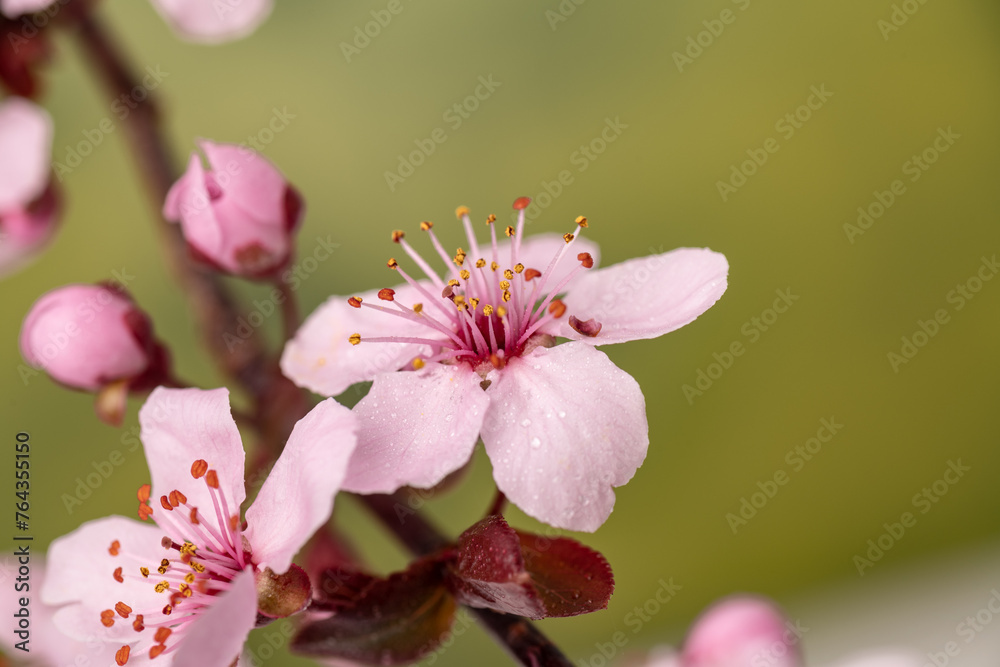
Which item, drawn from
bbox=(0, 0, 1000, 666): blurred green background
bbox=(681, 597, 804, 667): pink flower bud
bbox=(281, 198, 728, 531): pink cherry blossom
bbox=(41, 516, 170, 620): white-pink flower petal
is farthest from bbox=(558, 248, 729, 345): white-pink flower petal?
bbox=(0, 0, 1000, 666): blurred green background

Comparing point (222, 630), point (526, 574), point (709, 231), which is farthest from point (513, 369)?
point (709, 231)

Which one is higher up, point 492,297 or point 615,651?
point 492,297

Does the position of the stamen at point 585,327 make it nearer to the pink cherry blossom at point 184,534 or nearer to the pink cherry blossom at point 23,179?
the pink cherry blossom at point 184,534

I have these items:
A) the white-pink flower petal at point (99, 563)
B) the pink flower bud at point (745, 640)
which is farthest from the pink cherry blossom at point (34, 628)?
the pink flower bud at point (745, 640)

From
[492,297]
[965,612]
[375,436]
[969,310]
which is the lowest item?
[375,436]

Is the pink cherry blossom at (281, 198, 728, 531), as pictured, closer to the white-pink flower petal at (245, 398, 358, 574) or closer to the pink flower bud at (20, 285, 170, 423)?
the white-pink flower petal at (245, 398, 358, 574)

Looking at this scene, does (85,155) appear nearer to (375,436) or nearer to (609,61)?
(609,61)

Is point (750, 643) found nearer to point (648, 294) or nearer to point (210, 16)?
point (648, 294)

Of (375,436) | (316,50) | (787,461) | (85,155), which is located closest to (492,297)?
(375,436)
